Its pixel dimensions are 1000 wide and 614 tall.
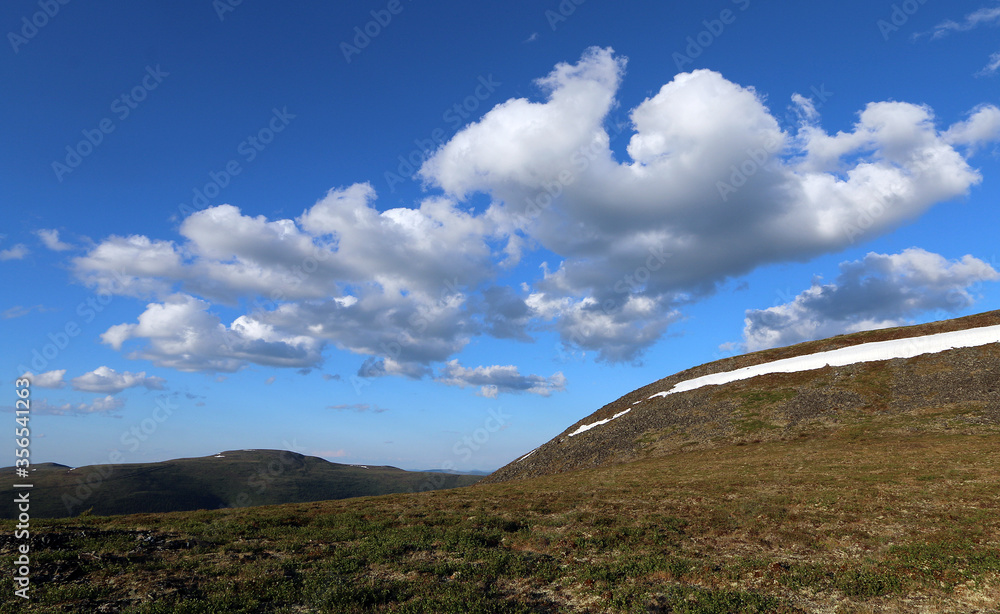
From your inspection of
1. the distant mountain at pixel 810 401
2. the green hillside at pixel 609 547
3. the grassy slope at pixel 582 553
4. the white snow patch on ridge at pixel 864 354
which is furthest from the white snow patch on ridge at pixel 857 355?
the grassy slope at pixel 582 553

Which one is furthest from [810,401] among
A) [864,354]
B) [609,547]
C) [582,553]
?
[582,553]

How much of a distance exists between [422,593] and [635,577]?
7.82 meters

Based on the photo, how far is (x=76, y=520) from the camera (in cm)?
2622

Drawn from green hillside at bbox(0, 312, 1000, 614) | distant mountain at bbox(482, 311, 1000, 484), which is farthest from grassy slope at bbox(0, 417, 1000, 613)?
distant mountain at bbox(482, 311, 1000, 484)

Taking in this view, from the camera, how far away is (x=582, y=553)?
65.7 feet

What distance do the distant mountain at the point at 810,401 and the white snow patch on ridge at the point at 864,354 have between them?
20cm

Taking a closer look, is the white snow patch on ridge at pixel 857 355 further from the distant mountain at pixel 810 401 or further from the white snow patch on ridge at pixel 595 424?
the distant mountain at pixel 810 401

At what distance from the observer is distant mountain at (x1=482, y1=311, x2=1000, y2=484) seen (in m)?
50.8

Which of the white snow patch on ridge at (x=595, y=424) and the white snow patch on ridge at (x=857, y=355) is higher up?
the white snow patch on ridge at (x=857, y=355)

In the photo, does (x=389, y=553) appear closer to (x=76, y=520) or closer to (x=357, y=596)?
(x=357, y=596)

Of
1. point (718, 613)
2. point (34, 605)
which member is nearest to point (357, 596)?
point (34, 605)

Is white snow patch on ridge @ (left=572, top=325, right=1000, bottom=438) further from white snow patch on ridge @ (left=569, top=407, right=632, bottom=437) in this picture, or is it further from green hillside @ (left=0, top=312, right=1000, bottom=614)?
green hillside @ (left=0, top=312, right=1000, bottom=614)

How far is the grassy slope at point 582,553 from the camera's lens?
14508 millimetres

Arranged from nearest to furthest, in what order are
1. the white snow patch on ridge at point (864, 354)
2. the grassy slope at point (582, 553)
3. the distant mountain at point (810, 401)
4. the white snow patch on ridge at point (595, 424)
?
the grassy slope at point (582, 553) → the distant mountain at point (810, 401) → the white snow patch on ridge at point (864, 354) → the white snow patch on ridge at point (595, 424)
